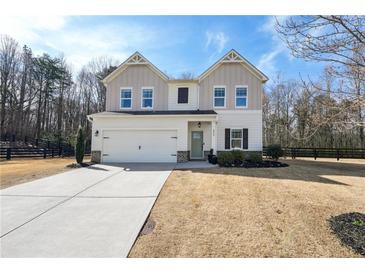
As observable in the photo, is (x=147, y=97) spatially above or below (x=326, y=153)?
above

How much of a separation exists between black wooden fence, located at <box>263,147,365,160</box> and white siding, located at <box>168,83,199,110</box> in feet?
35.5

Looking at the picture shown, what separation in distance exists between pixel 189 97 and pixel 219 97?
219 centimetres

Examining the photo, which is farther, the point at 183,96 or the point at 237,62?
the point at 183,96

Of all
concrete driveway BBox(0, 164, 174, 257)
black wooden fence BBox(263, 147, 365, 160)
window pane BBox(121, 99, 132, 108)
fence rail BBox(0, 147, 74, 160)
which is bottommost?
concrete driveway BBox(0, 164, 174, 257)

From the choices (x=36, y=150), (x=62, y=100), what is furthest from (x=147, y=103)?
(x=62, y=100)

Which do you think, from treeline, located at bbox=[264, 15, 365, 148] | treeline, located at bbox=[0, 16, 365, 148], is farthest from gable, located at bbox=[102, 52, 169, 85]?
treeline, located at bbox=[264, 15, 365, 148]

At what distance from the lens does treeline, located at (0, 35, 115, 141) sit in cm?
2750

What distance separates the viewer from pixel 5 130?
26.6m

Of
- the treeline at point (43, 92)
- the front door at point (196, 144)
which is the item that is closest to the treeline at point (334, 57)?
the front door at point (196, 144)

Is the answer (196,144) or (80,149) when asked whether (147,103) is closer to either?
(196,144)

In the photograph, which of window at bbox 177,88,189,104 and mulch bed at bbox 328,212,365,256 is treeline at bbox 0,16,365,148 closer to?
mulch bed at bbox 328,212,365,256

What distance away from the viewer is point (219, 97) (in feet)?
49.1

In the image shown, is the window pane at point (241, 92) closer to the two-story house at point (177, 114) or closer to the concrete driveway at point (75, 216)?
the two-story house at point (177, 114)

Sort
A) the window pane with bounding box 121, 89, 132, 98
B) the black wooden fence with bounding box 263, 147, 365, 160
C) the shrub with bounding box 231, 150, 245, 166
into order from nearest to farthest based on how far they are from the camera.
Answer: the shrub with bounding box 231, 150, 245, 166, the window pane with bounding box 121, 89, 132, 98, the black wooden fence with bounding box 263, 147, 365, 160
